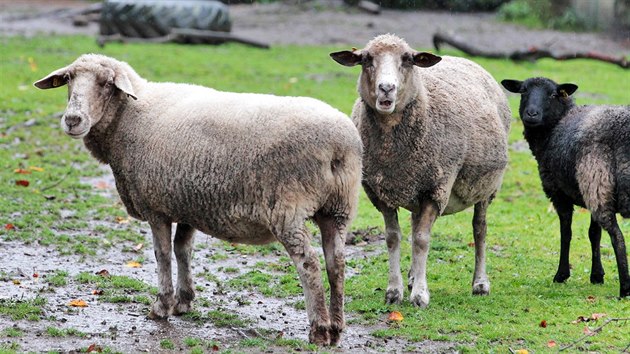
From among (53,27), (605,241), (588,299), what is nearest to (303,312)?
(588,299)

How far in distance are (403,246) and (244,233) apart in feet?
13.0

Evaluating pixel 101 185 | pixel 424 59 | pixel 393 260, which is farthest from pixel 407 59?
pixel 101 185

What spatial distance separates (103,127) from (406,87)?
2.44 meters

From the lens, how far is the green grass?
780 centimetres

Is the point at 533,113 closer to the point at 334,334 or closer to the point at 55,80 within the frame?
the point at 334,334

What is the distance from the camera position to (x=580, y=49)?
84.4 feet

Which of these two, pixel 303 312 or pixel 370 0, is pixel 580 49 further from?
pixel 303 312

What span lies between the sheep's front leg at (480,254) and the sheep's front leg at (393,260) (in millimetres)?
802

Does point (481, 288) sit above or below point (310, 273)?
below

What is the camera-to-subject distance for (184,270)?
26.7 ft

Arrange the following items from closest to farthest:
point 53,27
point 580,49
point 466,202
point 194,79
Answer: point 466,202, point 194,79, point 580,49, point 53,27

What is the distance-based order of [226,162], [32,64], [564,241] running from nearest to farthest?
[226,162]
[564,241]
[32,64]

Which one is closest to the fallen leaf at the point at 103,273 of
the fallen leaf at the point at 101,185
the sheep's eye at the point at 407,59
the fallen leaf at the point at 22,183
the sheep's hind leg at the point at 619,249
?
the sheep's eye at the point at 407,59

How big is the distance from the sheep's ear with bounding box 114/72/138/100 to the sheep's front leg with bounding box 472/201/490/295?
3390 millimetres
